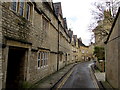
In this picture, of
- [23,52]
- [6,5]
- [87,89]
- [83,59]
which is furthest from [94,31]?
[83,59]

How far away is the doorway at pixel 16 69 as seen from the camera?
8555 millimetres

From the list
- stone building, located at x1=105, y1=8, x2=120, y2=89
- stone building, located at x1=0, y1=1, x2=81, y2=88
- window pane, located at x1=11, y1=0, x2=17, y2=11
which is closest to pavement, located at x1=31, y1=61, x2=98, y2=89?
stone building, located at x1=0, y1=1, x2=81, y2=88

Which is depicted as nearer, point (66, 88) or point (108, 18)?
point (66, 88)

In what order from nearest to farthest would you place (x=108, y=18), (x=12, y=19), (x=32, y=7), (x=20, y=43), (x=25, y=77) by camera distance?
(x=12, y=19) < (x=20, y=43) < (x=25, y=77) < (x=32, y=7) < (x=108, y=18)

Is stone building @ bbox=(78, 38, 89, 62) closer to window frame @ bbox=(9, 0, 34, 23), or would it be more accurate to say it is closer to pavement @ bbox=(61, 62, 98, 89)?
pavement @ bbox=(61, 62, 98, 89)

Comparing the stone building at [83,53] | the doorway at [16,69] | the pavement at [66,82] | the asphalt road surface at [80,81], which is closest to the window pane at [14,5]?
the doorway at [16,69]

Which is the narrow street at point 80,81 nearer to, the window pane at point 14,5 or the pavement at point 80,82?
the pavement at point 80,82

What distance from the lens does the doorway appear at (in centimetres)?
855

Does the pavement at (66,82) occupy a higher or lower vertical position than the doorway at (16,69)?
lower

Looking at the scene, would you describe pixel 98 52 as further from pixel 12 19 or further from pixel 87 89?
pixel 12 19

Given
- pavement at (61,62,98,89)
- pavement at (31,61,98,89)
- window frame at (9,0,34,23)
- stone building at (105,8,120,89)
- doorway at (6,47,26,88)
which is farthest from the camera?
pavement at (61,62,98,89)

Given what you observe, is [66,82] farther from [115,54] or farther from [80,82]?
[115,54]

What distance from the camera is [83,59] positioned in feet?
201

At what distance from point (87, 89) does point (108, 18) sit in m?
17.5
